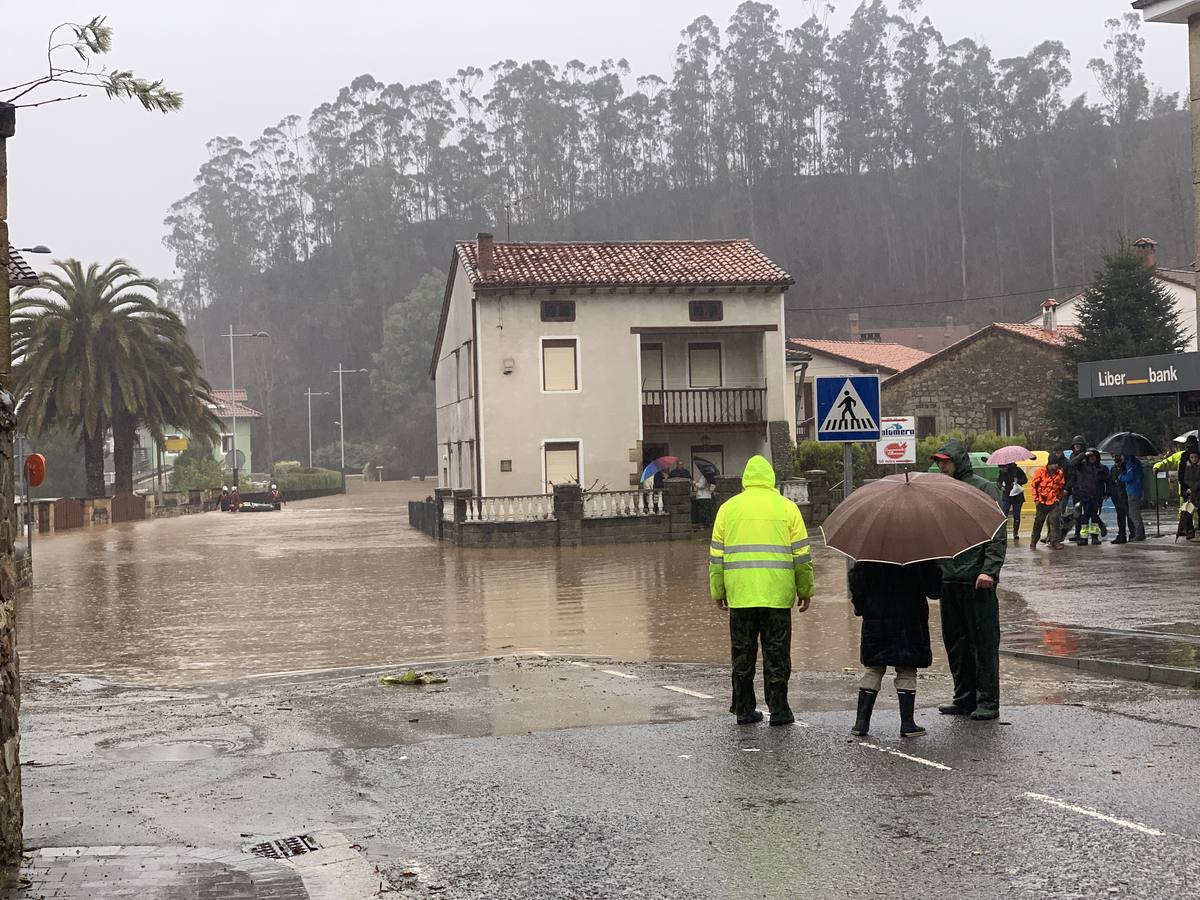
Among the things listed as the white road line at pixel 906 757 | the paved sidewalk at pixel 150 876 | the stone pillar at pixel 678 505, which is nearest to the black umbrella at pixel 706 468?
the stone pillar at pixel 678 505

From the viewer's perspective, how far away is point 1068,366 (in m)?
44.2

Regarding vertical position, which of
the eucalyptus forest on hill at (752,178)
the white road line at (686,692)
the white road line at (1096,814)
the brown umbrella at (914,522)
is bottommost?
the white road line at (686,692)

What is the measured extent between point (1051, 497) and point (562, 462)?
1932 centimetres

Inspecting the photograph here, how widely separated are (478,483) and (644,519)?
8.57m

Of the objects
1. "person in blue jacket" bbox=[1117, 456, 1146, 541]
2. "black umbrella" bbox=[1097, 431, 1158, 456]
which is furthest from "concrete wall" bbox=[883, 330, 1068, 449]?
"person in blue jacket" bbox=[1117, 456, 1146, 541]

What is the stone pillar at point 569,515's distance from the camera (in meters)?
33.8

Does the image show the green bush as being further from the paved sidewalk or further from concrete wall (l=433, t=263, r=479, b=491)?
the paved sidewalk

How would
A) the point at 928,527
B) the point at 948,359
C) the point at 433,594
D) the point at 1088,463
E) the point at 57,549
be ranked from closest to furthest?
the point at 928,527
the point at 433,594
the point at 1088,463
the point at 57,549
the point at 948,359

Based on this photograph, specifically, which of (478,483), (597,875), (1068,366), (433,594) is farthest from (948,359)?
(597,875)

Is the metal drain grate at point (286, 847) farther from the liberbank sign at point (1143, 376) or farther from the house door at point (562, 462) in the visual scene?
the house door at point (562, 462)

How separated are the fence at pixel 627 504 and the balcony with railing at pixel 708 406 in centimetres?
778

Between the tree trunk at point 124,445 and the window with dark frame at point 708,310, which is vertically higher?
the window with dark frame at point 708,310

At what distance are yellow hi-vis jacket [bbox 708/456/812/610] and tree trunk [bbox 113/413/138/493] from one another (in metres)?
48.1

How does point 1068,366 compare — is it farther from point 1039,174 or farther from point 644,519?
point 1039,174
